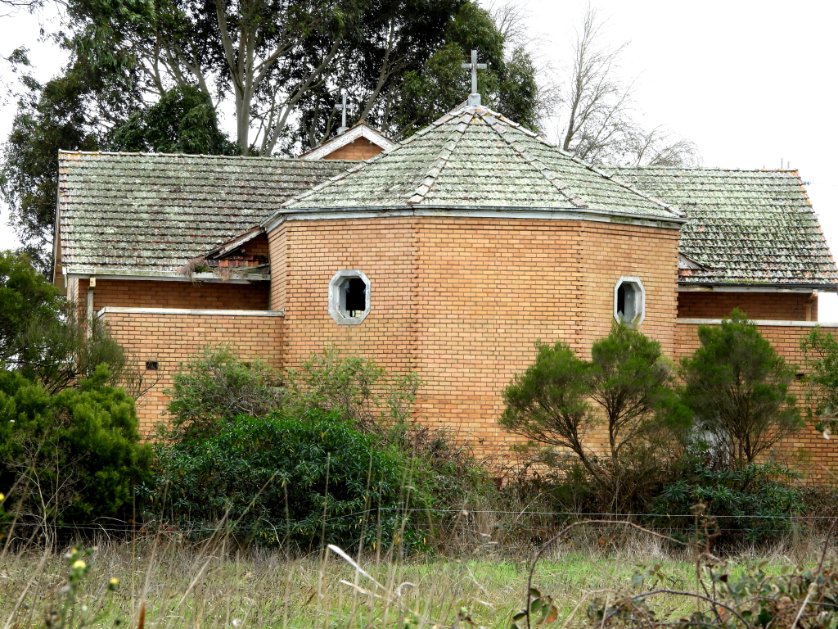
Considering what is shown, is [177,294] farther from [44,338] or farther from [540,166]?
[540,166]

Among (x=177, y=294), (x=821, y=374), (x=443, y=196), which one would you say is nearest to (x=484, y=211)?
(x=443, y=196)

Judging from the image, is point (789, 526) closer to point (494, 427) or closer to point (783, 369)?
point (783, 369)

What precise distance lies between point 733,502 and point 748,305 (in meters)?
7.94

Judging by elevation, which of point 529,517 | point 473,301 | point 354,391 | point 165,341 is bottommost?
point 529,517

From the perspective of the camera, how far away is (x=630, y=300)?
20.5m

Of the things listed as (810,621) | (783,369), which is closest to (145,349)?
(783,369)

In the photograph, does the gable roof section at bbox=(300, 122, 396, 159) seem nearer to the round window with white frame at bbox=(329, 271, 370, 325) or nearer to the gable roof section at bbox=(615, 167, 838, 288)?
the gable roof section at bbox=(615, 167, 838, 288)

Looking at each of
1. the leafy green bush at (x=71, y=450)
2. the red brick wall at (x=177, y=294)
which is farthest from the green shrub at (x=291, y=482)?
the red brick wall at (x=177, y=294)

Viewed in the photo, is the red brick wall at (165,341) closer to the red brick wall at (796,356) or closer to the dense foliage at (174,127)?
the red brick wall at (796,356)

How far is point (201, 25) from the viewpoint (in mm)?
41844

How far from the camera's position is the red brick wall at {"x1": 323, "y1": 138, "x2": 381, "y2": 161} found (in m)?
29.9

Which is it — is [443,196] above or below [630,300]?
above

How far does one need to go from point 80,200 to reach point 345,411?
933 centimetres

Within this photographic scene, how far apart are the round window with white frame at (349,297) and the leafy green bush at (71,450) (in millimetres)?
5141
